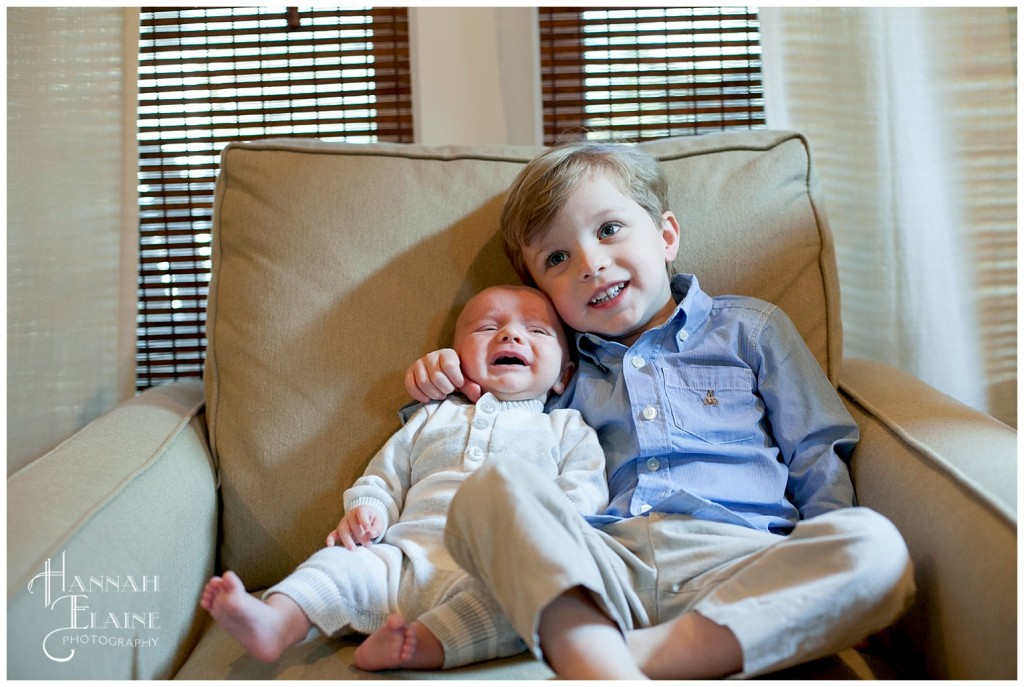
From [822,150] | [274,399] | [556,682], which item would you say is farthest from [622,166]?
[556,682]

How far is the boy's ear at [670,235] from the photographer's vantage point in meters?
1.28

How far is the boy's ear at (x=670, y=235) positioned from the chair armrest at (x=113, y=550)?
0.69 metres

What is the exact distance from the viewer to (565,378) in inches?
50.5

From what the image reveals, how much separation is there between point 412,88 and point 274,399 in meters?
0.79

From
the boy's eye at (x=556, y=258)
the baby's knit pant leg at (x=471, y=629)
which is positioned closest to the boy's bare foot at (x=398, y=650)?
the baby's knit pant leg at (x=471, y=629)

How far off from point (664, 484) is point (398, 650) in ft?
1.24

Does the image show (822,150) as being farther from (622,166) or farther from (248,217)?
(248,217)

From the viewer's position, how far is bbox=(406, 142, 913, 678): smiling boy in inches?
32.9

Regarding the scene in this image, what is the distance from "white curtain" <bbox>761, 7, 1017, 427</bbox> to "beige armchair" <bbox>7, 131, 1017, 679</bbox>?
7.9 inches

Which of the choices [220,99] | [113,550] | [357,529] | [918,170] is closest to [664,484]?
[357,529]

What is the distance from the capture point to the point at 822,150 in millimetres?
1513

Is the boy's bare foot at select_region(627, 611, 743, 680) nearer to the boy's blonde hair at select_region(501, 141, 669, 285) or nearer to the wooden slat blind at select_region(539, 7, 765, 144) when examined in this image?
the boy's blonde hair at select_region(501, 141, 669, 285)

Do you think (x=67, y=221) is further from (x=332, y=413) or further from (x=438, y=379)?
(x=438, y=379)

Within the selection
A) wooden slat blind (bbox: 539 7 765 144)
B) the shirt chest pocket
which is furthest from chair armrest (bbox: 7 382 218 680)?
wooden slat blind (bbox: 539 7 765 144)
